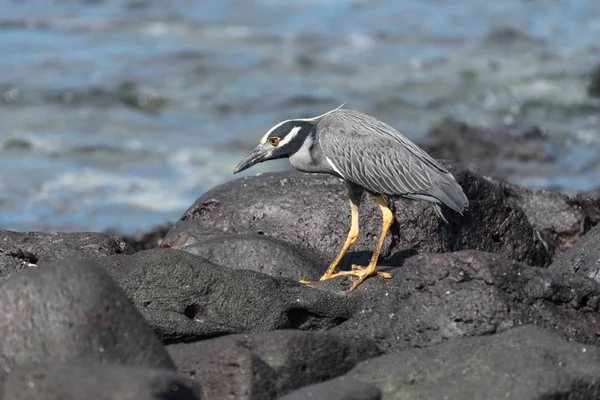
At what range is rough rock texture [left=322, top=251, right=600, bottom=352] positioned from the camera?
5.36 m

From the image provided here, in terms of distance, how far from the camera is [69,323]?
14.8 feet

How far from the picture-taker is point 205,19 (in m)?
24.2

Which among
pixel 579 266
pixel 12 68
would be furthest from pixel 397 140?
pixel 12 68

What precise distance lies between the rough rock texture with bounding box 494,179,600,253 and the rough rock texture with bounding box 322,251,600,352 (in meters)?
2.83

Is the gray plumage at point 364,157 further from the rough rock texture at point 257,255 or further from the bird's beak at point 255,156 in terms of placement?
the rough rock texture at point 257,255

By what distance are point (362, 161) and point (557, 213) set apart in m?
2.26

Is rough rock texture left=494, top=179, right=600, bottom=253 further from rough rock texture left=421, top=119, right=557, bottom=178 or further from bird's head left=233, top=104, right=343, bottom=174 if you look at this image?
rough rock texture left=421, top=119, right=557, bottom=178

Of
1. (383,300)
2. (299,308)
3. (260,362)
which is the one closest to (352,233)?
(299,308)

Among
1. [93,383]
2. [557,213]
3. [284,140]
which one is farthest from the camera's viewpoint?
[557,213]

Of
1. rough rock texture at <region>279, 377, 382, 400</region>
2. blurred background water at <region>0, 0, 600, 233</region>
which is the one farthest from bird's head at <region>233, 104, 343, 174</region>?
blurred background water at <region>0, 0, 600, 233</region>

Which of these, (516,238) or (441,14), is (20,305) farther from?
(441,14)

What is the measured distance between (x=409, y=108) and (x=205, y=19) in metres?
8.20

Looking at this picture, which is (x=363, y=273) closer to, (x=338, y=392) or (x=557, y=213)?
(x=338, y=392)

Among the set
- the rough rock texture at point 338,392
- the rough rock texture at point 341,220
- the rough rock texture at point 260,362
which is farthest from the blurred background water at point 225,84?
the rough rock texture at point 338,392
